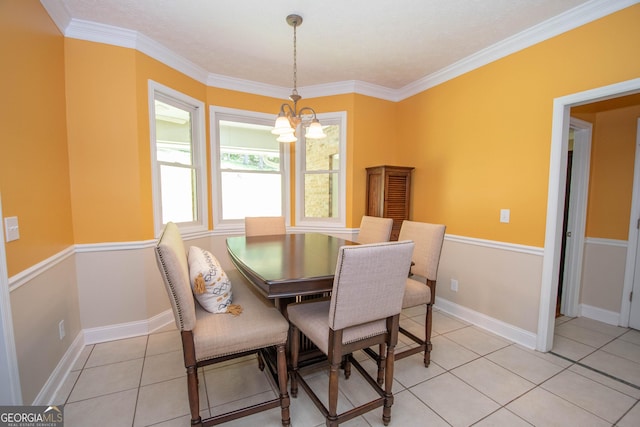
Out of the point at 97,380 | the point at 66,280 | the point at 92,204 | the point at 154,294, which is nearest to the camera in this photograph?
the point at 97,380

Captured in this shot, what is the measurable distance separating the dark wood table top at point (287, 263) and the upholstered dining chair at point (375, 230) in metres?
0.36

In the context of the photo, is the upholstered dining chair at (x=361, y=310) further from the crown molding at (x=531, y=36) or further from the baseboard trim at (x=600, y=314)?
the baseboard trim at (x=600, y=314)

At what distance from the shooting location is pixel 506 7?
199cm

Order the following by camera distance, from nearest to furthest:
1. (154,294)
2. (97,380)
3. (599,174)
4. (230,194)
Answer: (97,380)
(154,294)
(599,174)
(230,194)

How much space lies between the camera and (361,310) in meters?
1.34

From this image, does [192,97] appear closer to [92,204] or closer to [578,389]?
[92,204]

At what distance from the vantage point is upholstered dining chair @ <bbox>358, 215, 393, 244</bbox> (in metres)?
2.53

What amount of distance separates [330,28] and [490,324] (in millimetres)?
3039

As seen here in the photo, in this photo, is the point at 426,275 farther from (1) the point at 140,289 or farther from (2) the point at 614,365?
(1) the point at 140,289

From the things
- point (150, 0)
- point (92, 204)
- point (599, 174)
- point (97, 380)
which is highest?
point (150, 0)

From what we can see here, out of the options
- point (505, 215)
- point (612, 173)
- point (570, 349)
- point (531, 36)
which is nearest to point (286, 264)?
point (505, 215)

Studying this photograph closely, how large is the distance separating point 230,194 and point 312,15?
214 centimetres

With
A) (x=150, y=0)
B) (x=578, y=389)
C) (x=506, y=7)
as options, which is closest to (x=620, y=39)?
(x=506, y=7)
